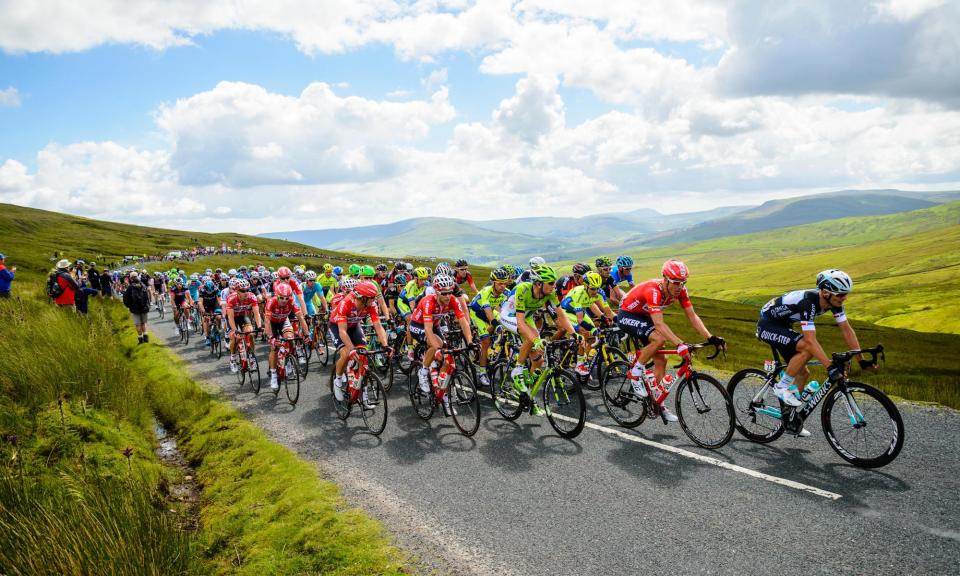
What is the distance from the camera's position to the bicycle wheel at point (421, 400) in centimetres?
1038

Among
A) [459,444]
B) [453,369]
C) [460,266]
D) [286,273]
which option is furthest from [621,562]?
[286,273]

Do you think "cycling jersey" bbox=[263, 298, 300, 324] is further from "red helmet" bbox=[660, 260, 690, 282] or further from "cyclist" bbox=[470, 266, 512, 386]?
"red helmet" bbox=[660, 260, 690, 282]

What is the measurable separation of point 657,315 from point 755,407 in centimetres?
222

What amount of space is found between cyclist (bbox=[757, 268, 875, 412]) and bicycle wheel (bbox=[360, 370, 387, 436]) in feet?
23.4

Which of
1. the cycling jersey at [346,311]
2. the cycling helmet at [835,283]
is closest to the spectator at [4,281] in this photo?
the cycling jersey at [346,311]

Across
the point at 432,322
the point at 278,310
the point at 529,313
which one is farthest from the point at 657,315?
the point at 278,310

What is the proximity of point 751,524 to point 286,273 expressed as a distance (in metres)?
14.1

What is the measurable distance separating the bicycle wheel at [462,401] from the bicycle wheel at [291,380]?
13.9 feet

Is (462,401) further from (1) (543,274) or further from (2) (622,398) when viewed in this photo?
(2) (622,398)

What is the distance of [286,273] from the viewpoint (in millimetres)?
15914

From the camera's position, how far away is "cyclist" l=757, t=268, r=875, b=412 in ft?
24.2

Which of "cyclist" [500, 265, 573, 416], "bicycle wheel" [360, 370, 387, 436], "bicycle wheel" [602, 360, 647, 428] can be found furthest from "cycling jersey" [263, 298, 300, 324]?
"bicycle wheel" [602, 360, 647, 428]

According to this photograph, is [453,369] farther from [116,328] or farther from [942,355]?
[942,355]

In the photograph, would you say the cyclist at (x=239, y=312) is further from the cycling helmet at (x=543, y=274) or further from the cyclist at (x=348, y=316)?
the cycling helmet at (x=543, y=274)
